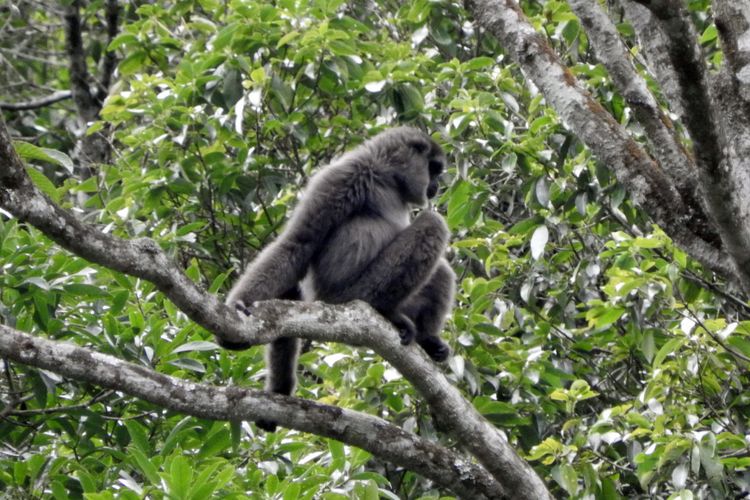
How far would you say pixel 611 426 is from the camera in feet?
22.4

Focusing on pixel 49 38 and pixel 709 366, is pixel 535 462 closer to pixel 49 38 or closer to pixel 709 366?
pixel 709 366

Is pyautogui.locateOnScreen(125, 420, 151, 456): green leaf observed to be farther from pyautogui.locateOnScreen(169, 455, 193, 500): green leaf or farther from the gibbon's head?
the gibbon's head

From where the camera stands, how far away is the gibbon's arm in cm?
657

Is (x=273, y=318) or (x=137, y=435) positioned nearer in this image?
(x=273, y=318)

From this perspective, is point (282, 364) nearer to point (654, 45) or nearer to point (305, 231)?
point (305, 231)

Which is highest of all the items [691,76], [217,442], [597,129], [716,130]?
[691,76]

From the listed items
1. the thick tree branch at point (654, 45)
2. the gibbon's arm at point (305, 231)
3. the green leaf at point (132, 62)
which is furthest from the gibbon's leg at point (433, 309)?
the green leaf at point (132, 62)

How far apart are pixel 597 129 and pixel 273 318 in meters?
2.05

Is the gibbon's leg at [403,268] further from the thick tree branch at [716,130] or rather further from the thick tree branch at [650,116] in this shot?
the thick tree branch at [716,130]

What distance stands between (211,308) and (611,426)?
10.0 feet

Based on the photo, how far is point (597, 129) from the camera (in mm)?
5777

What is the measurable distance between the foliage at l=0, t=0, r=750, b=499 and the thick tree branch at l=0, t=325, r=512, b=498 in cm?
24

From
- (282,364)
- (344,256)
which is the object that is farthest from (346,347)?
(282,364)

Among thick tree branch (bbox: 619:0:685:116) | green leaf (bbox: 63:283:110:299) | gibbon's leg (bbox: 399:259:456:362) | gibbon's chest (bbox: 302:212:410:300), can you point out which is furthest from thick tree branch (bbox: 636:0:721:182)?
green leaf (bbox: 63:283:110:299)
